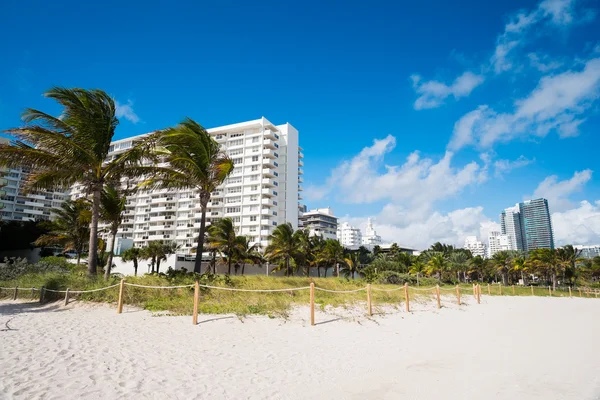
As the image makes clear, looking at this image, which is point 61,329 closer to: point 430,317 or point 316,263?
point 430,317

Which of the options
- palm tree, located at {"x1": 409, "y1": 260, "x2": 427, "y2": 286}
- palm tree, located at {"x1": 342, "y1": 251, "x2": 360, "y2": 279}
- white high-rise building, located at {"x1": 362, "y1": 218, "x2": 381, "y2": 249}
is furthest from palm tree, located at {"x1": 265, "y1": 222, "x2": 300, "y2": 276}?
white high-rise building, located at {"x1": 362, "y1": 218, "x2": 381, "y2": 249}

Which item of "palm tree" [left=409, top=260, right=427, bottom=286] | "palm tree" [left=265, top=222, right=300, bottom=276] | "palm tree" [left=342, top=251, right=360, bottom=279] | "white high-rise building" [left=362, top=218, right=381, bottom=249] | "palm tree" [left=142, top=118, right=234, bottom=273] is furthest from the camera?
"white high-rise building" [left=362, top=218, right=381, bottom=249]

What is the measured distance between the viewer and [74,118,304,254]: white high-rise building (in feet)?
212

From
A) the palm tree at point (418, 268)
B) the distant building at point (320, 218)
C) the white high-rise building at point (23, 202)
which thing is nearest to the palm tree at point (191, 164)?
the palm tree at point (418, 268)

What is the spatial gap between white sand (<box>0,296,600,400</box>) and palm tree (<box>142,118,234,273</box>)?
6.31 metres

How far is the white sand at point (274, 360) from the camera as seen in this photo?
526cm

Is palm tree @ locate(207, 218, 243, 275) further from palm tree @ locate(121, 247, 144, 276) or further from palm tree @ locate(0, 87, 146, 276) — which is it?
palm tree @ locate(0, 87, 146, 276)

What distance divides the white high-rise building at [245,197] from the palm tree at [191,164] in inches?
1821

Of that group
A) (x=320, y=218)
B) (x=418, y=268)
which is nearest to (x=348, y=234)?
(x=320, y=218)

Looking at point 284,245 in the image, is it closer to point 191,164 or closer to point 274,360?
point 191,164

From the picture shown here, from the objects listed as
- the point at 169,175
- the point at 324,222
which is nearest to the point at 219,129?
the point at 324,222

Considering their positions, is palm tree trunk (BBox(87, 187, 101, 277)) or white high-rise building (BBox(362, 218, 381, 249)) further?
white high-rise building (BBox(362, 218, 381, 249))

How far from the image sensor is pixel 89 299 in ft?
43.7

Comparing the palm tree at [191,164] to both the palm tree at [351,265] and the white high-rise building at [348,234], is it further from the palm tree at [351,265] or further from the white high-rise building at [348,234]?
the white high-rise building at [348,234]
